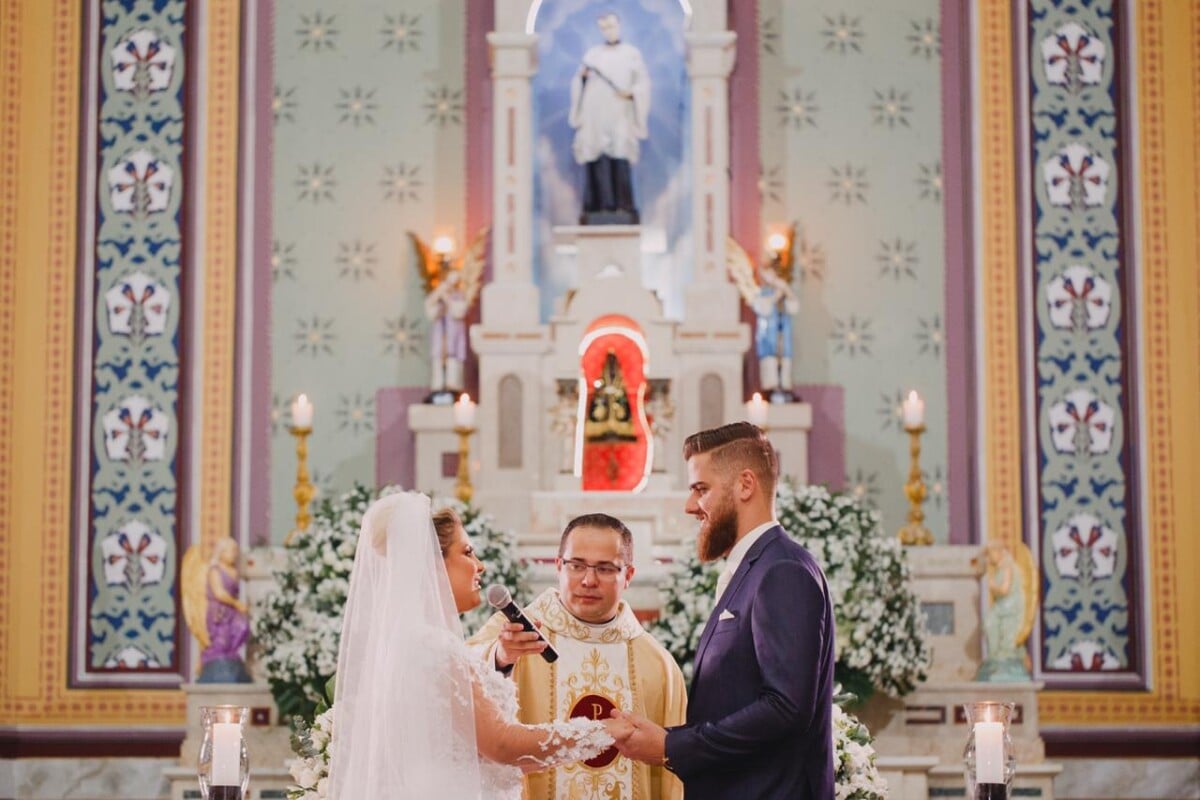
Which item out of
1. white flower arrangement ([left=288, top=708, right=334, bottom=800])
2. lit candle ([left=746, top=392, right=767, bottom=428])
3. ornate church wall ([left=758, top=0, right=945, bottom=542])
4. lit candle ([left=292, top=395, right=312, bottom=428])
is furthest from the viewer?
ornate church wall ([left=758, top=0, right=945, bottom=542])

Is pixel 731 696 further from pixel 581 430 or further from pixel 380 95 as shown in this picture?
pixel 380 95

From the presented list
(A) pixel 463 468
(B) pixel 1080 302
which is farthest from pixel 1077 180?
(A) pixel 463 468

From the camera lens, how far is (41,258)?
10039 millimetres

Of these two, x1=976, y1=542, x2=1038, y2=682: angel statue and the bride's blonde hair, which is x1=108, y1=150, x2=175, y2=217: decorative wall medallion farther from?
the bride's blonde hair

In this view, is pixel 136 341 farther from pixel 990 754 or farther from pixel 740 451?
pixel 740 451

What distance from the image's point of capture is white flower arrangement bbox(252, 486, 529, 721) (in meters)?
7.85

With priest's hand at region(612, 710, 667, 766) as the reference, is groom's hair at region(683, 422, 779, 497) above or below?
above

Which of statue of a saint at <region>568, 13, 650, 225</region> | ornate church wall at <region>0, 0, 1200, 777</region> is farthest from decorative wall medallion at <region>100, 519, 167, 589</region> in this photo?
statue of a saint at <region>568, 13, 650, 225</region>

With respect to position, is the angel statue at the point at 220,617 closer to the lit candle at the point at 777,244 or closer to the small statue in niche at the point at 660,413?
the small statue in niche at the point at 660,413

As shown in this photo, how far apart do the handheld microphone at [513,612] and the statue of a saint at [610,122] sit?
17.4 feet

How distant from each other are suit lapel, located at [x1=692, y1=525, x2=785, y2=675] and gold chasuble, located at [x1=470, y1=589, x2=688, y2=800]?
A: 13.6 inches

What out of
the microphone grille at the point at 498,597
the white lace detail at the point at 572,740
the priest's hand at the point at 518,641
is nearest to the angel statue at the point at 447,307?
the priest's hand at the point at 518,641

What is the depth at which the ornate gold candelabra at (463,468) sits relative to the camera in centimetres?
880

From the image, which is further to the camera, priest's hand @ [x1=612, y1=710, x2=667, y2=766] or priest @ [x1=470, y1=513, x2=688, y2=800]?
priest @ [x1=470, y1=513, x2=688, y2=800]
